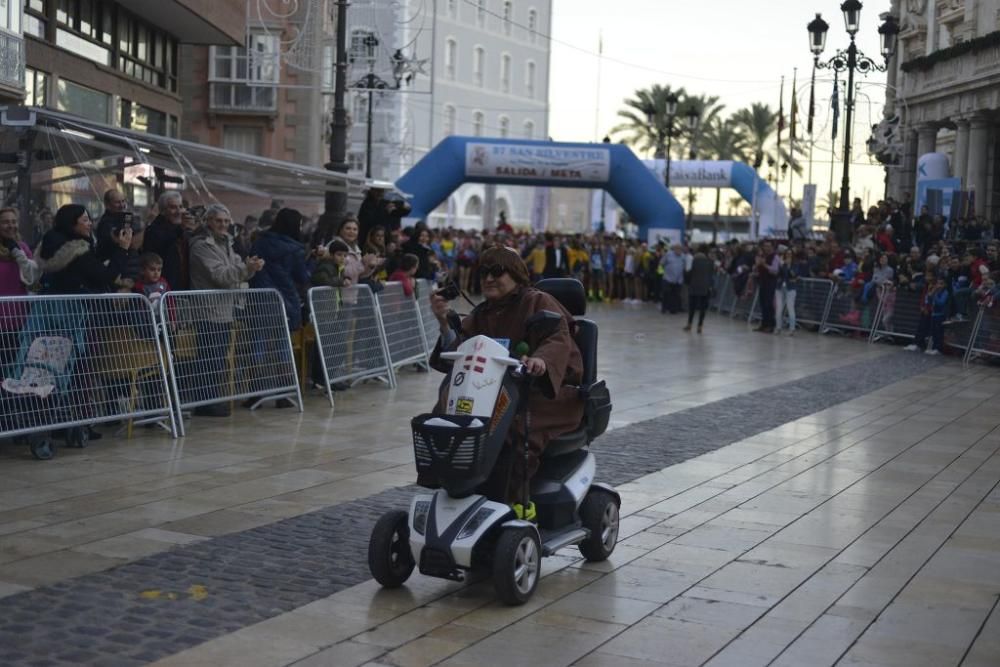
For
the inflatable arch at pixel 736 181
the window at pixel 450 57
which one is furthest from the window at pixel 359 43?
the window at pixel 450 57

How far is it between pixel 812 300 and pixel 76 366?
21063 mm

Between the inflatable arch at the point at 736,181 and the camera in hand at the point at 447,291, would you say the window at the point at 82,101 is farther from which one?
the inflatable arch at the point at 736,181

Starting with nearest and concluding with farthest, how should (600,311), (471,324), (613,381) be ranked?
(471,324)
(613,381)
(600,311)

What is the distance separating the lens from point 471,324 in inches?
261

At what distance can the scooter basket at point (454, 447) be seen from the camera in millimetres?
5973

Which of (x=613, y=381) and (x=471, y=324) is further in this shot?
(x=613, y=381)

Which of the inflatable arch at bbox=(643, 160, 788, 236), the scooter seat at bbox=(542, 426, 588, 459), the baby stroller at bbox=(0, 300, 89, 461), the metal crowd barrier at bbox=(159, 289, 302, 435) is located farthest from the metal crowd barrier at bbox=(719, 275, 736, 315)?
the scooter seat at bbox=(542, 426, 588, 459)

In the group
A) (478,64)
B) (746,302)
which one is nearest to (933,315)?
(746,302)

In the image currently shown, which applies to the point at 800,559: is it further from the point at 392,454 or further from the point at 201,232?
the point at 201,232

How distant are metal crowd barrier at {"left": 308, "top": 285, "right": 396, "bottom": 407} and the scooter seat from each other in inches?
246

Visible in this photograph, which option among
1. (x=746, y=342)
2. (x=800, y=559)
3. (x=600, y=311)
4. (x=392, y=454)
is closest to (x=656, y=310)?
(x=600, y=311)

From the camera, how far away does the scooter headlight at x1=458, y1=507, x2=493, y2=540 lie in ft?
19.8

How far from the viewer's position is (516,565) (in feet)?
19.8

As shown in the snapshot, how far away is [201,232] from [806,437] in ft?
17.3
